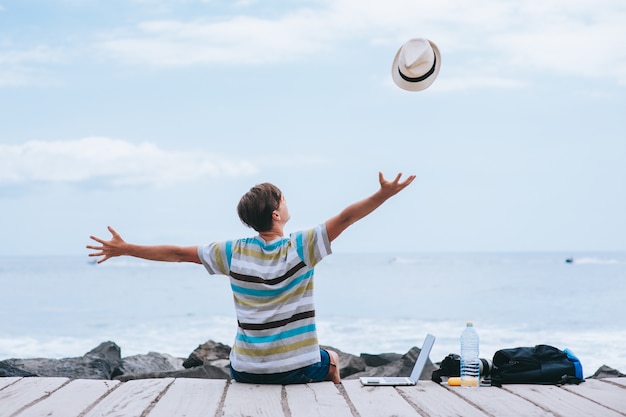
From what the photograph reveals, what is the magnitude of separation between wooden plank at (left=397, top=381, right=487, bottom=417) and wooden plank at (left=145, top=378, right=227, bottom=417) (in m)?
1.08

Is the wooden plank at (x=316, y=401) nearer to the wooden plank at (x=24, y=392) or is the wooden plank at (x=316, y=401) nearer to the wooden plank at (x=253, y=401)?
the wooden plank at (x=253, y=401)

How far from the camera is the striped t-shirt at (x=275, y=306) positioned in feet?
15.7

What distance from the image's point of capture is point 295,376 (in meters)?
4.85

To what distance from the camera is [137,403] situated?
4.33m

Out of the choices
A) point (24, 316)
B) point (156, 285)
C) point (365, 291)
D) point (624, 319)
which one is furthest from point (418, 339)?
point (156, 285)

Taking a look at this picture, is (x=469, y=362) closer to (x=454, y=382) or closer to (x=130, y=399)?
(x=454, y=382)

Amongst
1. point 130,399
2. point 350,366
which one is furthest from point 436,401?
point 350,366

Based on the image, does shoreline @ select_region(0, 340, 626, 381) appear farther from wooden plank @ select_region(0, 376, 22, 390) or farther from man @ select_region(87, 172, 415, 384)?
man @ select_region(87, 172, 415, 384)

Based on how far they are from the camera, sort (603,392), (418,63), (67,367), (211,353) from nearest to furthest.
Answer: (603,392), (418,63), (67,367), (211,353)

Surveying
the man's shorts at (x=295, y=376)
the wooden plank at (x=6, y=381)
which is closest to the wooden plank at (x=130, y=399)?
the man's shorts at (x=295, y=376)

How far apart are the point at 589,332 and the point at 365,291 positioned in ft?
60.4

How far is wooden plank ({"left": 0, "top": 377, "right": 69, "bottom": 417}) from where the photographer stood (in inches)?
168

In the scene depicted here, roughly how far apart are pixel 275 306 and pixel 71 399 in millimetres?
1279

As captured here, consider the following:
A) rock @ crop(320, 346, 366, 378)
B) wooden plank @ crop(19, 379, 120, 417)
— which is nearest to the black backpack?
wooden plank @ crop(19, 379, 120, 417)
